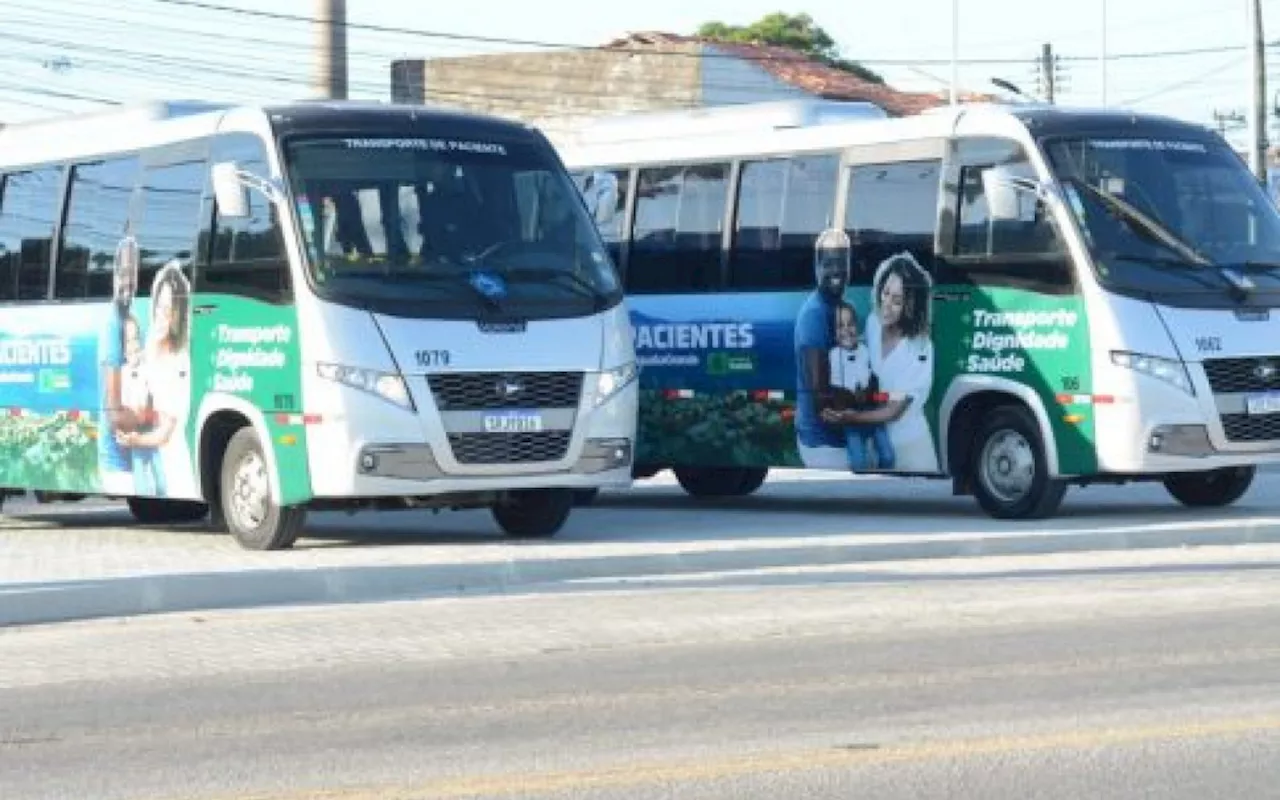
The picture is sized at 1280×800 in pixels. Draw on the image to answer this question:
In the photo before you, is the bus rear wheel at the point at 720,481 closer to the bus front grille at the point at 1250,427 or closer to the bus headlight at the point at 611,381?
the bus headlight at the point at 611,381

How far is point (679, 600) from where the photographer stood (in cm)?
1592

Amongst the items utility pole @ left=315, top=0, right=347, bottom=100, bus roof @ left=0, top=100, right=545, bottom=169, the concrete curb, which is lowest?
the concrete curb

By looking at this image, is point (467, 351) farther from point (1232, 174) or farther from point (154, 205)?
point (1232, 174)

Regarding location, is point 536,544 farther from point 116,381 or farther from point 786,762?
point 786,762

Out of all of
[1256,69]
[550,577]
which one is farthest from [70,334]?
[1256,69]

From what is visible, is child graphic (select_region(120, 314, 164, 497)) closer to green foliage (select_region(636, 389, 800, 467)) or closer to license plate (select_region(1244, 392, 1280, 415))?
green foliage (select_region(636, 389, 800, 467))

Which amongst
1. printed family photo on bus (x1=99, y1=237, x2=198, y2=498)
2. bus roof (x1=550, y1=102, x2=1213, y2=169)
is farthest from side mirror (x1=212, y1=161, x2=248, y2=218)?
bus roof (x1=550, y1=102, x2=1213, y2=169)

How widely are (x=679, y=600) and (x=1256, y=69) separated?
33.7 meters

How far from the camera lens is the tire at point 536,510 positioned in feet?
65.1

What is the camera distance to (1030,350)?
20531mm

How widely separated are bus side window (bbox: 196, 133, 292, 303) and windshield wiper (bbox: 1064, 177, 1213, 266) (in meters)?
5.93

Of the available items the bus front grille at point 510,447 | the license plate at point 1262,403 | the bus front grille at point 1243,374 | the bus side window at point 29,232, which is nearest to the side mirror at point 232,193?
the bus front grille at point 510,447

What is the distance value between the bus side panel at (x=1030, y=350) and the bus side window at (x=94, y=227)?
6289 mm

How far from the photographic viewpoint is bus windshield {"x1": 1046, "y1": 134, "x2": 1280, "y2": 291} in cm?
2023
